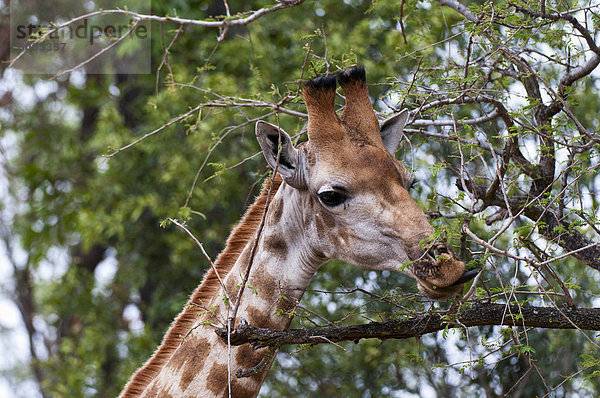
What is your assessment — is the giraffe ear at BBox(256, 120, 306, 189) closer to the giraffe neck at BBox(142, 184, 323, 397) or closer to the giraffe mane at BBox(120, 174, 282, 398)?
the giraffe neck at BBox(142, 184, 323, 397)

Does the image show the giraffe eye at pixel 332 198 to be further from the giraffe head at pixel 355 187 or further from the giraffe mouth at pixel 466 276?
the giraffe mouth at pixel 466 276

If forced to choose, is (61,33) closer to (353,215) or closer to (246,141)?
(246,141)

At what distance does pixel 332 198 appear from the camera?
11.9 ft

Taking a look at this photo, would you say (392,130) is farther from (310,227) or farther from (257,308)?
(257,308)

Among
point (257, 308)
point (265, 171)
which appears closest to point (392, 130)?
point (257, 308)

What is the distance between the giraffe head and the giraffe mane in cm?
44

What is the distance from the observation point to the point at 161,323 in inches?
364

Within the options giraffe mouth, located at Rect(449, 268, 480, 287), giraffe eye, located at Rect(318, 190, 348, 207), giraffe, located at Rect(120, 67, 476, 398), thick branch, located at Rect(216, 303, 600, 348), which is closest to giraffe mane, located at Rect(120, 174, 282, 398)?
giraffe, located at Rect(120, 67, 476, 398)

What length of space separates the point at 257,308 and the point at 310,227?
0.51 meters

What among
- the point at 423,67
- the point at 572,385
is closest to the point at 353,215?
the point at 423,67

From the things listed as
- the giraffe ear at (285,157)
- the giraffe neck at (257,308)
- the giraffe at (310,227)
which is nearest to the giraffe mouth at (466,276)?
the giraffe at (310,227)

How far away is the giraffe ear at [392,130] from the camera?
400 cm

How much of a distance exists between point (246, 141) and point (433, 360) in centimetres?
314

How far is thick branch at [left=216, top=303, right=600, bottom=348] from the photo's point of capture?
3.44 metres
